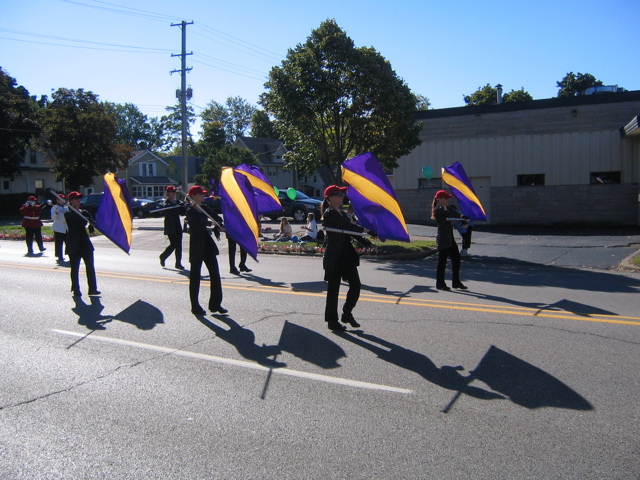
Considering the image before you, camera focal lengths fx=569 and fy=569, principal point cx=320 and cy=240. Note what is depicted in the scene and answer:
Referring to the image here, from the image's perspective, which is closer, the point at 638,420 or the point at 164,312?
the point at 638,420

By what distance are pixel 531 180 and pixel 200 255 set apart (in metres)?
20.5

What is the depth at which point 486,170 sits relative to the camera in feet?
83.9

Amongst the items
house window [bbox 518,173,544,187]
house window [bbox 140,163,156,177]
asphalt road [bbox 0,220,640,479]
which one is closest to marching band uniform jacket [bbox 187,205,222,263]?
asphalt road [bbox 0,220,640,479]

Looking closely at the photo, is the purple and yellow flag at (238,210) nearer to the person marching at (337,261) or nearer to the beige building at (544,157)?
the person marching at (337,261)

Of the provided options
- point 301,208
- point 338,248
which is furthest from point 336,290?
point 301,208

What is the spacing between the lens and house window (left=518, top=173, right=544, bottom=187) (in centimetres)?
2484

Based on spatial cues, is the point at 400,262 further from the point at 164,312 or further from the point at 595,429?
the point at 595,429

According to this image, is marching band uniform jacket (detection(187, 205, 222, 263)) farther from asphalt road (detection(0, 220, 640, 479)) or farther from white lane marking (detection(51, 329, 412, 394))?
white lane marking (detection(51, 329, 412, 394))

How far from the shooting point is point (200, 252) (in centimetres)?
791

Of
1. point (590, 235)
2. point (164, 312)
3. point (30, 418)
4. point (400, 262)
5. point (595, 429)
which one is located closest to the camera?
point (595, 429)

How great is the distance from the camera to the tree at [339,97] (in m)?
16.3

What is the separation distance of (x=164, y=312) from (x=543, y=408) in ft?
18.2

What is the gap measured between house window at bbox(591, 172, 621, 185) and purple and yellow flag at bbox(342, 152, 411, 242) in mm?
18835

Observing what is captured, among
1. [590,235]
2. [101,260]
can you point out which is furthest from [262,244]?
[590,235]
